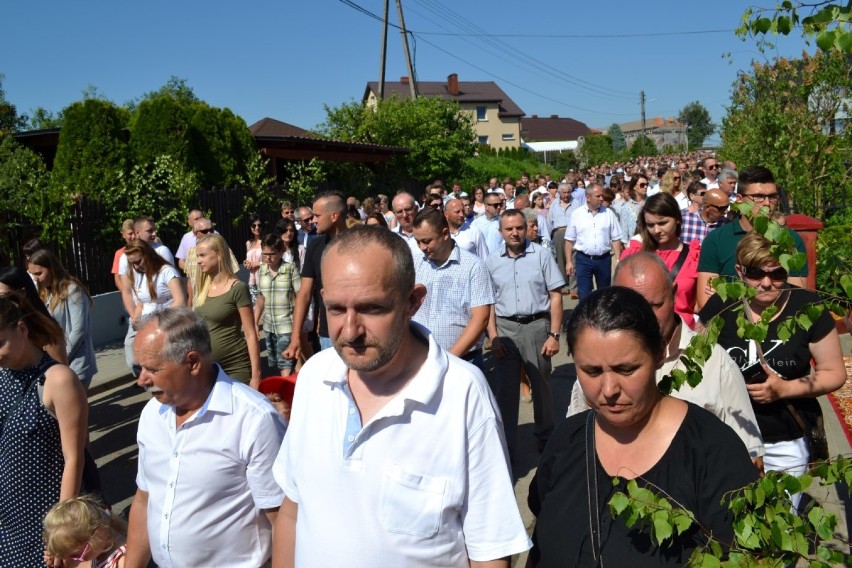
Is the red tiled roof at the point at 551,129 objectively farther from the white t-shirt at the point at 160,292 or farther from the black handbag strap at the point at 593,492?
the black handbag strap at the point at 593,492

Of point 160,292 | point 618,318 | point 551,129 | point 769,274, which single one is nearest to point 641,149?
point 551,129

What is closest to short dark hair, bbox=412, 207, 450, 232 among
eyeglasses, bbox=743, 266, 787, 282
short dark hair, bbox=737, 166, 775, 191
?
short dark hair, bbox=737, 166, 775, 191

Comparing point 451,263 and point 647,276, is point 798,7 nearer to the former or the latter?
point 647,276

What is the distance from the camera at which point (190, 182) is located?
14.7 meters

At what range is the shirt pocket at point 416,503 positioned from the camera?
214 centimetres

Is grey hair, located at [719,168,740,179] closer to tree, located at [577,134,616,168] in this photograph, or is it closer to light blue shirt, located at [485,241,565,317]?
light blue shirt, located at [485,241,565,317]

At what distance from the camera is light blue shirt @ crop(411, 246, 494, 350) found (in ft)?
17.3

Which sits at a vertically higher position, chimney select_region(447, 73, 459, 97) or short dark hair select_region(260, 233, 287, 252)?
chimney select_region(447, 73, 459, 97)

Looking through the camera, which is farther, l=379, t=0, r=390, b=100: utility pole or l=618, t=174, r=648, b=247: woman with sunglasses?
l=379, t=0, r=390, b=100: utility pole

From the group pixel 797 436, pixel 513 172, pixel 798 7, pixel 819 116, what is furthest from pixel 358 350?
pixel 513 172

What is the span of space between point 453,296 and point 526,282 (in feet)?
3.13

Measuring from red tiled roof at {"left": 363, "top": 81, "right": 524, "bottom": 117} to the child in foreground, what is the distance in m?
77.1

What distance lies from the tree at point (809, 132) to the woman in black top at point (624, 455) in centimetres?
803

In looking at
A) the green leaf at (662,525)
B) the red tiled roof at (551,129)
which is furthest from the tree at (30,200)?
the red tiled roof at (551,129)
